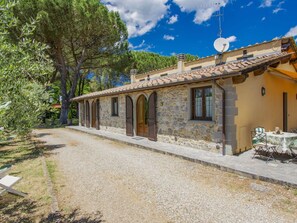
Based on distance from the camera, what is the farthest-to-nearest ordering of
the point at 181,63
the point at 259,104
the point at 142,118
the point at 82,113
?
the point at 82,113, the point at 181,63, the point at 142,118, the point at 259,104

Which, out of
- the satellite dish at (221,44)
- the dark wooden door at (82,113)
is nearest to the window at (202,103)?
the satellite dish at (221,44)

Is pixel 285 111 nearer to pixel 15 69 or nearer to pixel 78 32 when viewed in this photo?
pixel 15 69

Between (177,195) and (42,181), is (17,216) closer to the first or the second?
(42,181)

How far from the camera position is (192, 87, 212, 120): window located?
412 inches

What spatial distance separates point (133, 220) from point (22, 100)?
5045 mm

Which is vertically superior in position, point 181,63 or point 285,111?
point 181,63

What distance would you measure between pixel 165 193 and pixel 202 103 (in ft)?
19.6

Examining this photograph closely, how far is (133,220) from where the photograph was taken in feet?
15.0

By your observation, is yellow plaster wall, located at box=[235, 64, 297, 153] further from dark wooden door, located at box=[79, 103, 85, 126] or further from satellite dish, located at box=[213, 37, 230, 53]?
dark wooden door, located at box=[79, 103, 85, 126]

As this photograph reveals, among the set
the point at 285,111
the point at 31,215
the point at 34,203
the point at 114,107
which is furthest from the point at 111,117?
the point at 31,215

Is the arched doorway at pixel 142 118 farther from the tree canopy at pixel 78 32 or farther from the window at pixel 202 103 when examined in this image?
the tree canopy at pixel 78 32

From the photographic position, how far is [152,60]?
38812 mm

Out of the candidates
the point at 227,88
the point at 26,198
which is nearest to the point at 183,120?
the point at 227,88

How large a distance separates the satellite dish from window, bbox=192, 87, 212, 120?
646 centimetres
